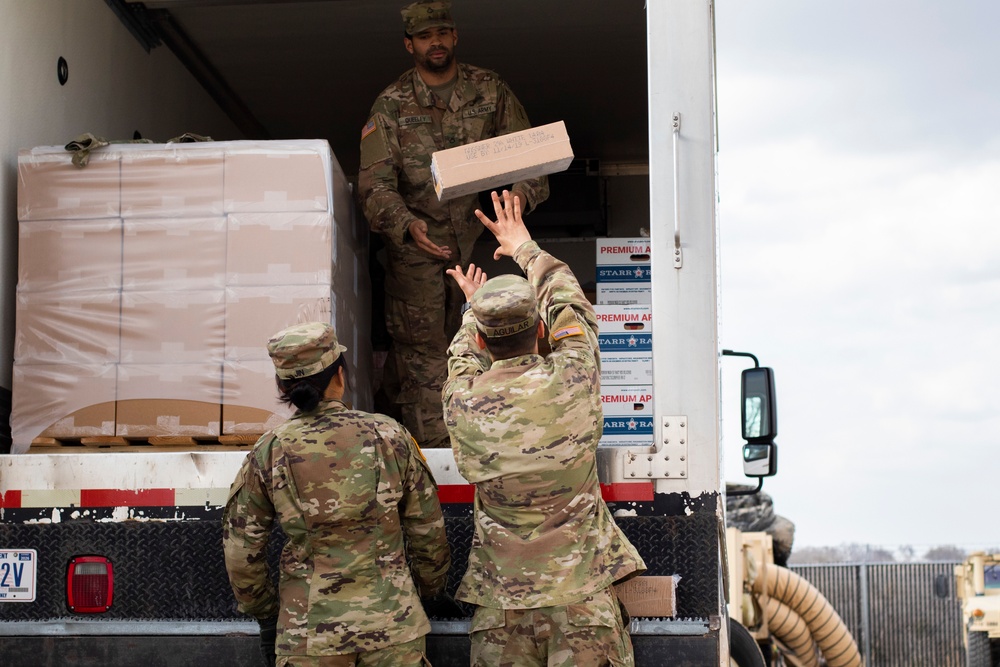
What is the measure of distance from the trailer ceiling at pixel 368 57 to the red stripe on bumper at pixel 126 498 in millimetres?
1874

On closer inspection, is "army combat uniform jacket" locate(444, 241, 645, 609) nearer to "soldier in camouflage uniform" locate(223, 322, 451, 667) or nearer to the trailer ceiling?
"soldier in camouflage uniform" locate(223, 322, 451, 667)

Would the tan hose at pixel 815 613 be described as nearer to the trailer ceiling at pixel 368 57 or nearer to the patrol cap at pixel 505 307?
the trailer ceiling at pixel 368 57

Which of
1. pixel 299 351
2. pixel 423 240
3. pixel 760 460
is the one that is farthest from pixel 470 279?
pixel 760 460

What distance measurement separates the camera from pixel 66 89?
373cm

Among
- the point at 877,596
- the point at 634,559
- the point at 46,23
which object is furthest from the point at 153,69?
the point at 877,596

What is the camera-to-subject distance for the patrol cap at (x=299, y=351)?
2.99 metres

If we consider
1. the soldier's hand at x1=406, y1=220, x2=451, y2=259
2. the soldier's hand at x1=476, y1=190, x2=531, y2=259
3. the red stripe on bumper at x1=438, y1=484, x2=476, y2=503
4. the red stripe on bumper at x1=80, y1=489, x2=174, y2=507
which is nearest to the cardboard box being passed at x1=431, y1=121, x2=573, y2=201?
the soldier's hand at x1=476, y1=190, x2=531, y2=259

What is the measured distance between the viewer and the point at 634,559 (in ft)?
9.43

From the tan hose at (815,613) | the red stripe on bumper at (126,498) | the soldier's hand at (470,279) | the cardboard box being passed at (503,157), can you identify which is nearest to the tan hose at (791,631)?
the tan hose at (815,613)

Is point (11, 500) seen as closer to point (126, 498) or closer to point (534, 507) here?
point (126, 498)

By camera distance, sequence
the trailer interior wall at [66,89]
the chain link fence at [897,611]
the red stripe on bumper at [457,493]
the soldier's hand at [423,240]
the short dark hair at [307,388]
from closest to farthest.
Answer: the short dark hair at [307,388] → the red stripe on bumper at [457,493] → the trailer interior wall at [66,89] → the soldier's hand at [423,240] → the chain link fence at [897,611]

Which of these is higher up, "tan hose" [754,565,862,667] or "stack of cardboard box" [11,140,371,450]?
"stack of cardboard box" [11,140,371,450]

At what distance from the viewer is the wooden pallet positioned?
324cm

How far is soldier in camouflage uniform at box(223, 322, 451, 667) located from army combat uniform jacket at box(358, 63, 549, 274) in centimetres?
140
